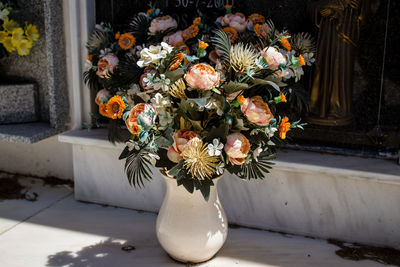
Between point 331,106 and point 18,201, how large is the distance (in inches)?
75.9

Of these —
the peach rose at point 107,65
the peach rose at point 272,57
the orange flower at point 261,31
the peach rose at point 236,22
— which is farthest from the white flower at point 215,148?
the peach rose at point 107,65

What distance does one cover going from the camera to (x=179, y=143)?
174cm

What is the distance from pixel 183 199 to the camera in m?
1.98

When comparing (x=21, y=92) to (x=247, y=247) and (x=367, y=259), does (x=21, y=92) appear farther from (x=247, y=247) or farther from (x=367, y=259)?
(x=367, y=259)

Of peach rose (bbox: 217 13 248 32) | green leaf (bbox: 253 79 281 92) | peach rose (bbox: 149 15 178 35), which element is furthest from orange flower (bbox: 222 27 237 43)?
green leaf (bbox: 253 79 281 92)

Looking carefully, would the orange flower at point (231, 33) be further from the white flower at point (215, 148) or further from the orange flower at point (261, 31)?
the white flower at point (215, 148)

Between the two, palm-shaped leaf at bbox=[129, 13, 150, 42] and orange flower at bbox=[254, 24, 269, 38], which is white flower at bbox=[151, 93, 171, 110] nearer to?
orange flower at bbox=[254, 24, 269, 38]

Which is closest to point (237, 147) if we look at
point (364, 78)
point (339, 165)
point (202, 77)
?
point (202, 77)

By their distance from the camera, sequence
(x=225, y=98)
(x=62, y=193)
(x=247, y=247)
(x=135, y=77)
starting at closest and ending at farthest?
(x=225, y=98), (x=135, y=77), (x=247, y=247), (x=62, y=193)

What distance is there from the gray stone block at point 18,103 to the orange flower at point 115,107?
1.45 metres

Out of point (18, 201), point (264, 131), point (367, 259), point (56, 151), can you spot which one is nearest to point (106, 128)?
point (56, 151)

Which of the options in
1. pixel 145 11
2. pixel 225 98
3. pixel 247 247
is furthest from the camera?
pixel 145 11

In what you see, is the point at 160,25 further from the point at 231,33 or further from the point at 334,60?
the point at 334,60

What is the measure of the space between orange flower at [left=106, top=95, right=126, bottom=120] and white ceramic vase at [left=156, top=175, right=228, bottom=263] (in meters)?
0.37
